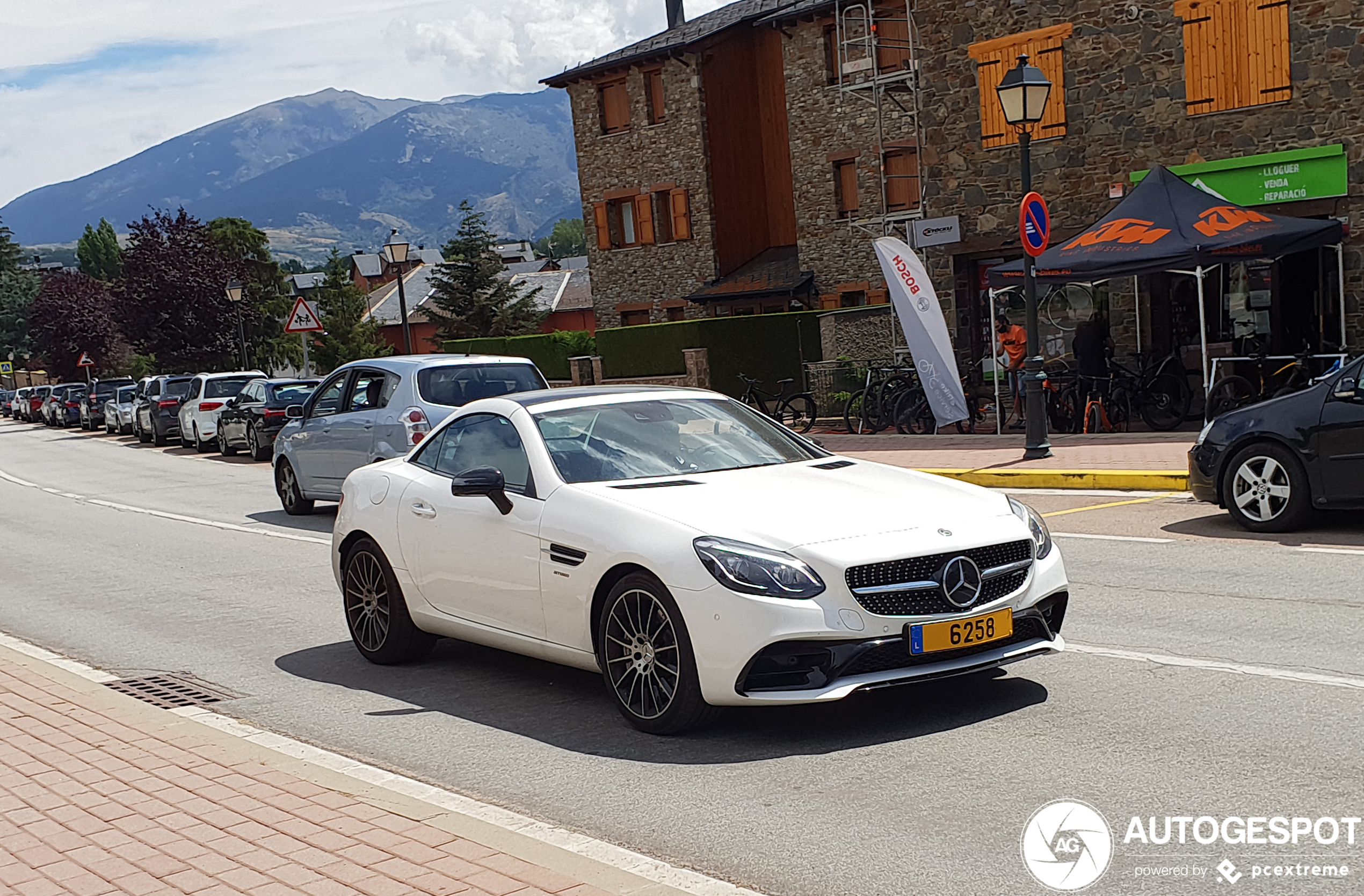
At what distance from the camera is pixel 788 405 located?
81.8 feet

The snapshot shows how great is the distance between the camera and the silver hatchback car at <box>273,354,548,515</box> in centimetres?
1438

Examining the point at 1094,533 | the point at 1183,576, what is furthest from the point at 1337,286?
the point at 1183,576

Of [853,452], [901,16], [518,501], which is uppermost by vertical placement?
[901,16]

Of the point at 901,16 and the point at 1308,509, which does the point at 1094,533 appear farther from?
the point at 901,16

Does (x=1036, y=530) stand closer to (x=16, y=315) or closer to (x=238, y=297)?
(x=238, y=297)

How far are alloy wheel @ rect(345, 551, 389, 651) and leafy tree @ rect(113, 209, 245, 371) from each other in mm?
48826

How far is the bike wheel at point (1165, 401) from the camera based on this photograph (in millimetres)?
19906

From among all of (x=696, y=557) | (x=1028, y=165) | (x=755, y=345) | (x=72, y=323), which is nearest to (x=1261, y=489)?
(x=696, y=557)

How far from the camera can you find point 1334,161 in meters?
21.0

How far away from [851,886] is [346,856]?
166 centimetres

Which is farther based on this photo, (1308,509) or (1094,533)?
(1094,533)

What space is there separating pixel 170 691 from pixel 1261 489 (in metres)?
7.82

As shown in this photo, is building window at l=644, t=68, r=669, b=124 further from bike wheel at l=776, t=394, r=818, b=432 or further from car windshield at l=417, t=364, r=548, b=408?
car windshield at l=417, t=364, r=548, b=408

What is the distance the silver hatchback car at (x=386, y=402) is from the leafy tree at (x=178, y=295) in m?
40.9
